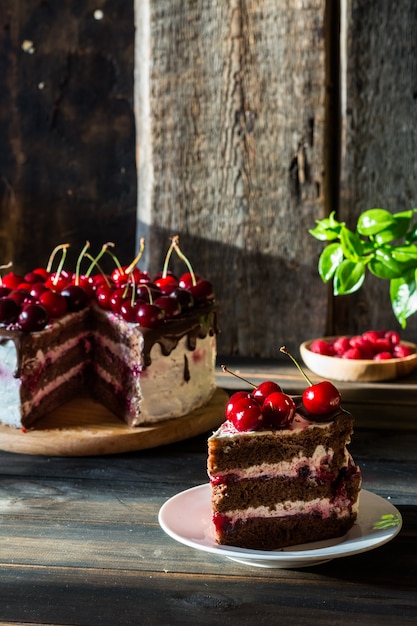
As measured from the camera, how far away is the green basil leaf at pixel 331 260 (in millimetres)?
2781

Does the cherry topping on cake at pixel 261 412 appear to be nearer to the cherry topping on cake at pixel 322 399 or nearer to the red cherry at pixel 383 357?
the cherry topping on cake at pixel 322 399

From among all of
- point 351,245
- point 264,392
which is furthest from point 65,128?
point 264,392

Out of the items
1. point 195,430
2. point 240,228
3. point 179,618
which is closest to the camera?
point 179,618

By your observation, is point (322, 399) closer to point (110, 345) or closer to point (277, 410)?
point (277, 410)

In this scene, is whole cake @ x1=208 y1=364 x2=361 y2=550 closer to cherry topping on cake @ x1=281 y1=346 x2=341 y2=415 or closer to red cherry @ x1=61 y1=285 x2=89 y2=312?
cherry topping on cake @ x1=281 y1=346 x2=341 y2=415

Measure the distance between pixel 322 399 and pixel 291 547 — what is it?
28 cm

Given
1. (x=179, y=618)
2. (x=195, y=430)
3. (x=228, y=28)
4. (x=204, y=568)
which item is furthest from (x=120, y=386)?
(x=228, y=28)

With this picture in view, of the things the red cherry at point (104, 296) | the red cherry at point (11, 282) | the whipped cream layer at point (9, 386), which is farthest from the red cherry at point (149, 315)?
the red cherry at point (11, 282)

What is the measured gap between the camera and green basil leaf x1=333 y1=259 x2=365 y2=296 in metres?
2.73

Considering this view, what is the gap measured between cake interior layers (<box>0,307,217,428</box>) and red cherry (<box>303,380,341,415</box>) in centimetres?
74

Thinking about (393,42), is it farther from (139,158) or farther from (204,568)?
(204,568)

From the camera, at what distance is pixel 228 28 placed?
316 cm

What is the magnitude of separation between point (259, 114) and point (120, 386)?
3.98ft

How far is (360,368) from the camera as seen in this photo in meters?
2.84
